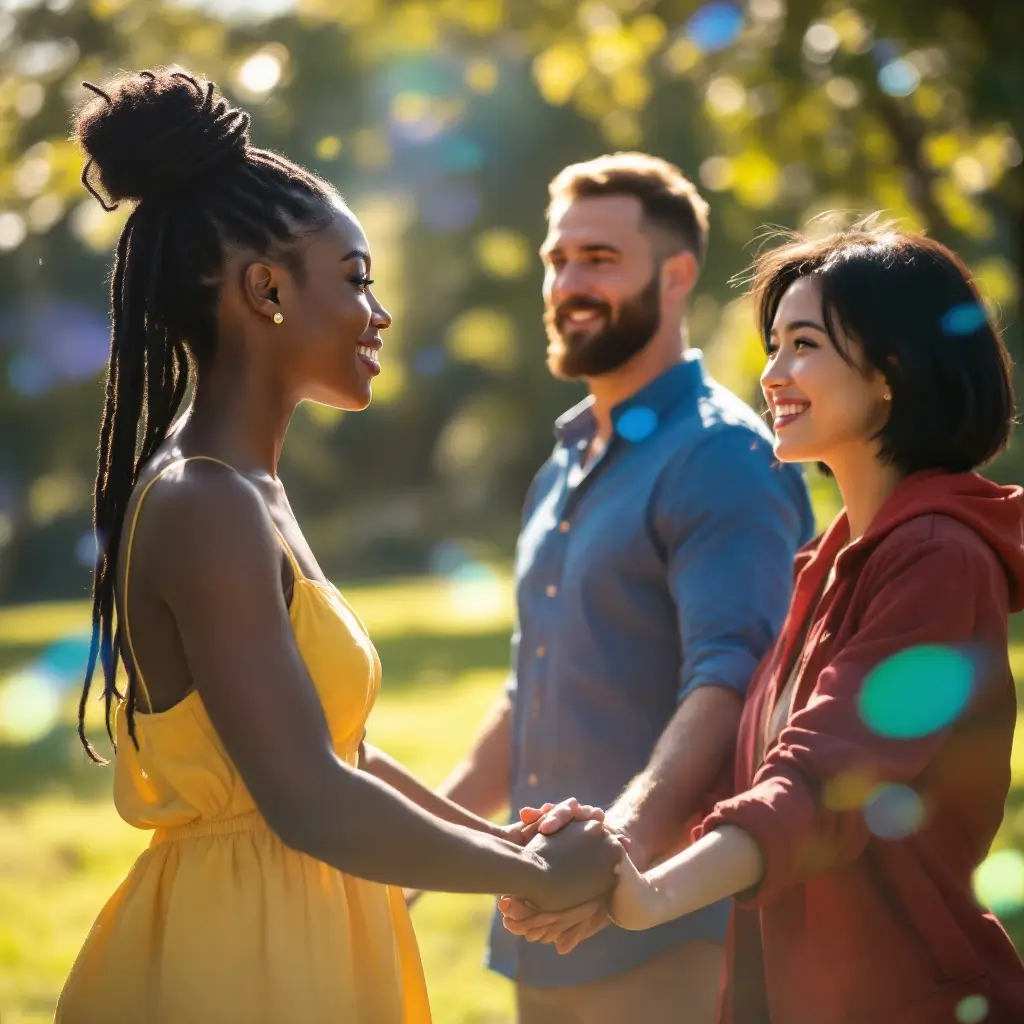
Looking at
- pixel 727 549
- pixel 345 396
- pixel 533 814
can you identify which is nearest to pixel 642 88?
pixel 727 549

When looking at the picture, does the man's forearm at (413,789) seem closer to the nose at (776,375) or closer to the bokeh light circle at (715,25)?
the nose at (776,375)

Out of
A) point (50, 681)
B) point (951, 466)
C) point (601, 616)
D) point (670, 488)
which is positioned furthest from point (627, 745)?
point (50, 681)

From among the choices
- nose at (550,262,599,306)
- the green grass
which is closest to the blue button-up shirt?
nose at (550,262,599,306)

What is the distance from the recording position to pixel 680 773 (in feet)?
11.1

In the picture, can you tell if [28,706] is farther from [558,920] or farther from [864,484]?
[864,484]

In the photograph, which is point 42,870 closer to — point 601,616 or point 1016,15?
point 601,616

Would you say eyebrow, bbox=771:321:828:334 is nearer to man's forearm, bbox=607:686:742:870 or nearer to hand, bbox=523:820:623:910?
man's forearm, bbox=607:686:742:870

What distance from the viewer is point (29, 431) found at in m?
24.7

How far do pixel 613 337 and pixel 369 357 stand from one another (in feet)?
4.61

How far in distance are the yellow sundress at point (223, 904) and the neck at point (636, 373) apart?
170cm

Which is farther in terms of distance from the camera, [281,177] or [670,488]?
[670,488]

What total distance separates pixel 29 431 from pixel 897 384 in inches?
926

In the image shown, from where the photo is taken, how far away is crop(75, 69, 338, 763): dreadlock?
273 centimetres

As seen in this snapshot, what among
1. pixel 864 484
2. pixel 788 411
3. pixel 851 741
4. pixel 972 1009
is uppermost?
pixel 788 411
